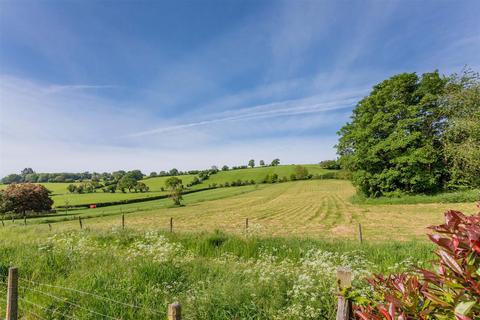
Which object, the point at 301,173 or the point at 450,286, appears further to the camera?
the point at 301,173

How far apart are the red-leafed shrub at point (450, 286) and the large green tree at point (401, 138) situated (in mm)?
33481

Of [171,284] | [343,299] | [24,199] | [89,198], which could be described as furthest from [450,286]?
[89,198]

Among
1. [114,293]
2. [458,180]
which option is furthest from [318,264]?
[458,180]

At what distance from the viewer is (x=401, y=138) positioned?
29922 mm

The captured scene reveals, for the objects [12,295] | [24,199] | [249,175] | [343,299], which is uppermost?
[343,299]

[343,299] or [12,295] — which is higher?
[343,299]

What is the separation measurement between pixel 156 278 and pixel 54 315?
5.79ft

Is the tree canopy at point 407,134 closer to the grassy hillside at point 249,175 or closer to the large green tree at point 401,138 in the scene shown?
the large green tree at point 401,138

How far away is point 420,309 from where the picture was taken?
5.40 ft

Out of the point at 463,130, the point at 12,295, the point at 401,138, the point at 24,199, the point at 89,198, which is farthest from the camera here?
Result: the point at 89,198

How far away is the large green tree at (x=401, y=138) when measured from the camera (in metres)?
29.4

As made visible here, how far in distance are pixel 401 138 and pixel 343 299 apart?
3448cm

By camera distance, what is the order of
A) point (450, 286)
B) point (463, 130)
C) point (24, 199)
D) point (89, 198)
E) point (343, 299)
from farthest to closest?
point (89, 198), point (24, 199), point (463, 130), point (343, 299), point (450, 286)

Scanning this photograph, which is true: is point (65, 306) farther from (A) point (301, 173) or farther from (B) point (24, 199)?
(A) point (301, 173)
